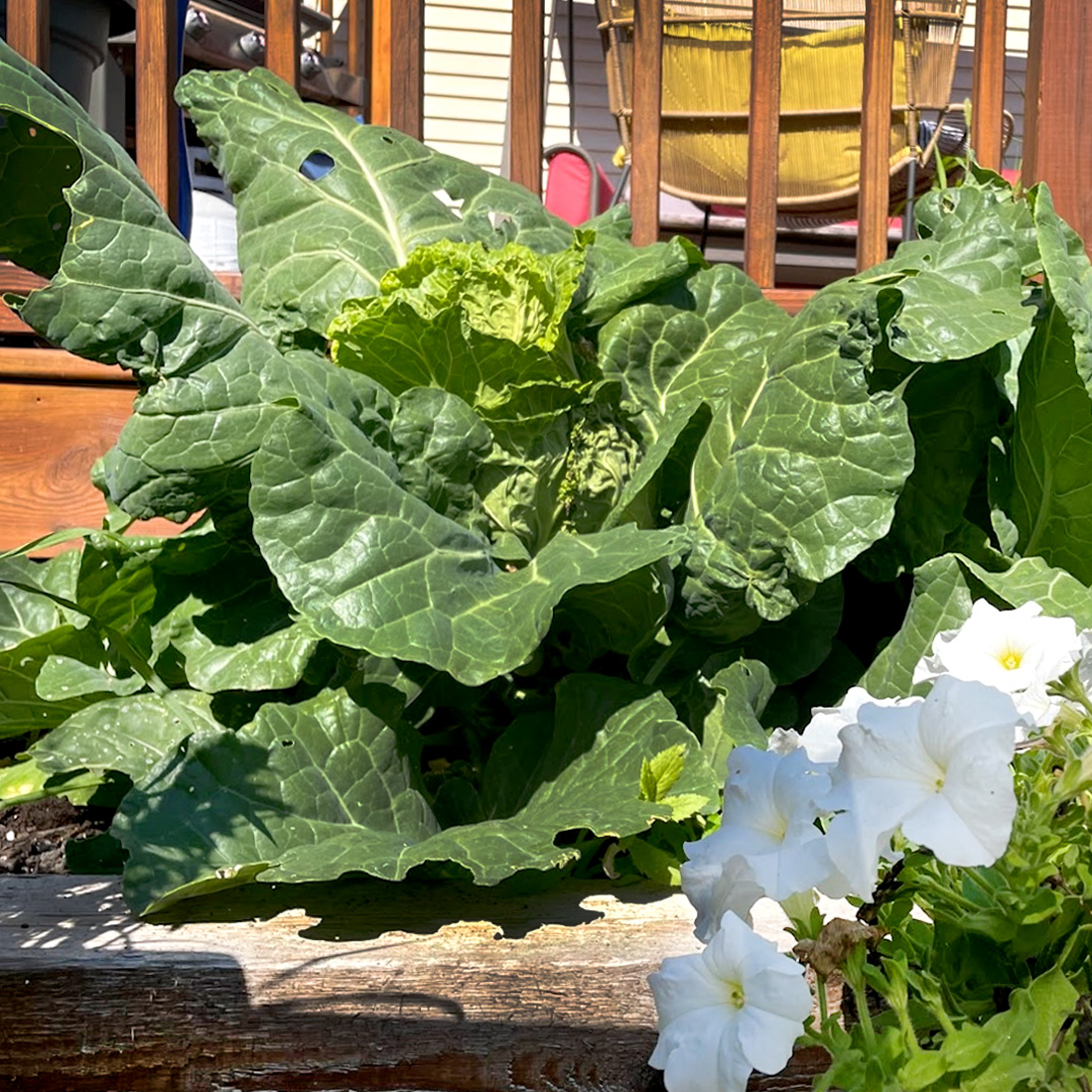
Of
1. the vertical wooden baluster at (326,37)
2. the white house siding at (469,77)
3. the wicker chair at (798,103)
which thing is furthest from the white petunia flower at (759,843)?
the white house siding at (469,77)

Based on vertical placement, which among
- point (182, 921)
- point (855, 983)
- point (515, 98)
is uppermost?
point (515, 98)

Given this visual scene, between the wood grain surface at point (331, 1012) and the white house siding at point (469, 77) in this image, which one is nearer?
the wood grain surface at point (331, 1012)

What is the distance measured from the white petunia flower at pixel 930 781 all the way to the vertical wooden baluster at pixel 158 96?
210 centimetres

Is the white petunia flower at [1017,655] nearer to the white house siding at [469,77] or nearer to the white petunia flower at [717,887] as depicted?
the white petunia flower at [717,887]

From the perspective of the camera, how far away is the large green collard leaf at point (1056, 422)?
61.7 inches

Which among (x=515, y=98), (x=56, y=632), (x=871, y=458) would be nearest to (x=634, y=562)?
(x=871, y=458)

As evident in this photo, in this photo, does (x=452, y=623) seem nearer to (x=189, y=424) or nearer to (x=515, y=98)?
(x=189, y=424)

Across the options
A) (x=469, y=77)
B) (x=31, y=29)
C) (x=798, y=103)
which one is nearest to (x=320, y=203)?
(x=31, y=29)

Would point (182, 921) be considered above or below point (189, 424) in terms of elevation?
below

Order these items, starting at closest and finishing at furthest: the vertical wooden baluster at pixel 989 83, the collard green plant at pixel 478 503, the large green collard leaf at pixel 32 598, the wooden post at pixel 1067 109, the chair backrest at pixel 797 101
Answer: the collard green plant at pixel 478 503 < the large green collard leaf at pixel 32 598 < the wooden post at pixel 1067 109 < the vertical wooden baluster at pixel 989 83 < the chair backrest at pixel 797 101

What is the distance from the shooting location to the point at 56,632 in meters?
1.76

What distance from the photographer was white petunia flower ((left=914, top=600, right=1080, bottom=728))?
1.00 metres

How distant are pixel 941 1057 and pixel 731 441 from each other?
38.2 inches

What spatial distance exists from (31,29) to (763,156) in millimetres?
1504
